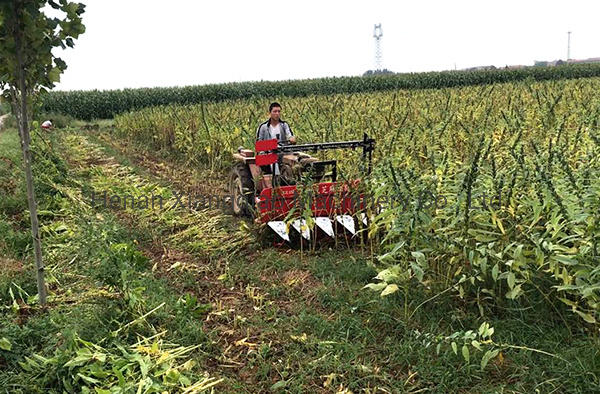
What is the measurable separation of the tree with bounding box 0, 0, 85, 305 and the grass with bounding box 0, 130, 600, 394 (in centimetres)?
70

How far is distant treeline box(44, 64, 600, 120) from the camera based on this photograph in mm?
31141

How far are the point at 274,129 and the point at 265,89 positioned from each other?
28517 mm

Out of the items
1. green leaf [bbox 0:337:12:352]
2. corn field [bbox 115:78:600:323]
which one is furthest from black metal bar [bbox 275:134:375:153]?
green leaf [bbox 0:337:12:352]

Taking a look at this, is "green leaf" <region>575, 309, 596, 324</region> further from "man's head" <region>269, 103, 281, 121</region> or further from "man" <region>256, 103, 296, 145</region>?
"man's head" <region>269, 103, 281, 121</region>

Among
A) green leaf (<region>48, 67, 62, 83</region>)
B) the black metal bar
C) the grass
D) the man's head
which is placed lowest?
the grass

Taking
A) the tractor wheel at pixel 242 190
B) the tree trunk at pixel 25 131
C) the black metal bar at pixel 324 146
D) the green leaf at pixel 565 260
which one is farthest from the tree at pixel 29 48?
the green leaf at pixel 565 260

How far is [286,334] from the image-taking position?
13.2 ft

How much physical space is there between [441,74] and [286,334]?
35951mm

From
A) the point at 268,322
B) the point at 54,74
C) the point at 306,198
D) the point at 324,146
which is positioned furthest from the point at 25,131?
the point at 324,146

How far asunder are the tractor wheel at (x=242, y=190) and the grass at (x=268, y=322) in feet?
2.86

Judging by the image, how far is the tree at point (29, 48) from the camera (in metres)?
3.57

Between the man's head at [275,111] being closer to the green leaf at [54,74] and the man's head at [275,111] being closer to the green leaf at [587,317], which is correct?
the green leaf at [54,74]

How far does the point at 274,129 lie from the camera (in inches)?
282

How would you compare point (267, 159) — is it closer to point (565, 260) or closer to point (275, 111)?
point (275, 111)
